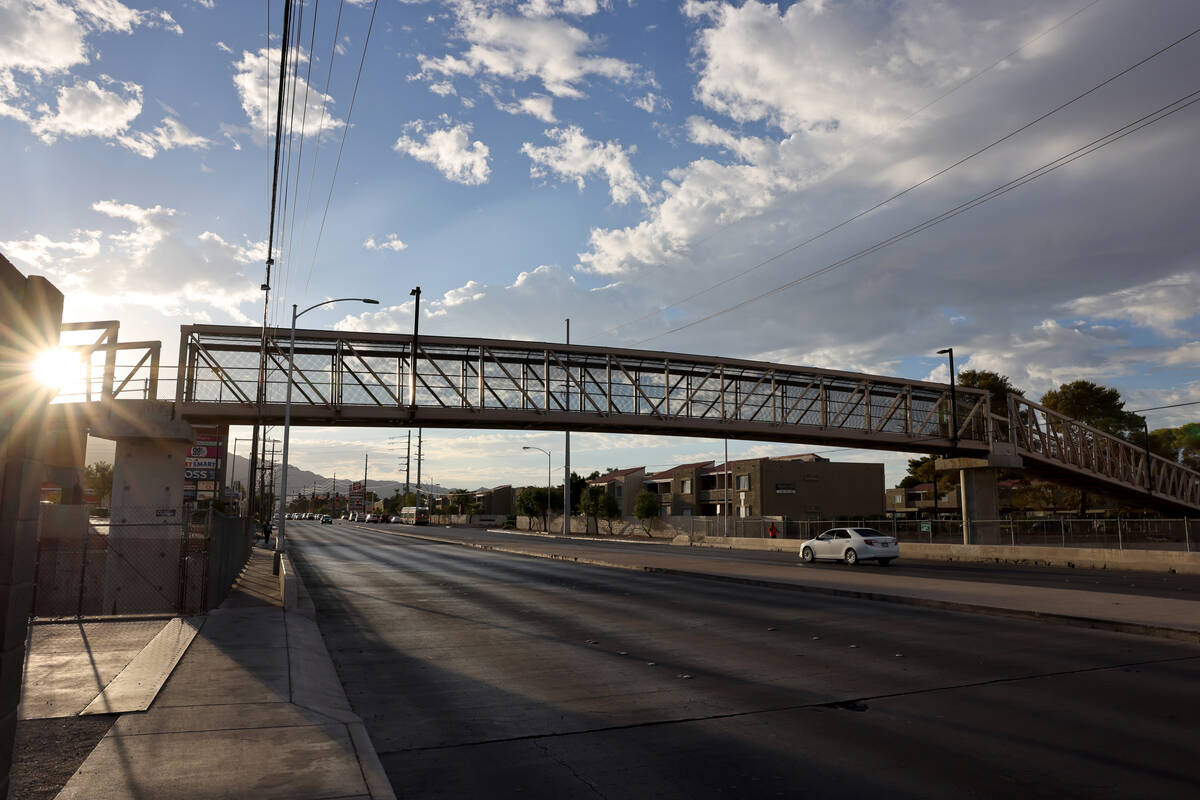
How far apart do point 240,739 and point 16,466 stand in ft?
12.2

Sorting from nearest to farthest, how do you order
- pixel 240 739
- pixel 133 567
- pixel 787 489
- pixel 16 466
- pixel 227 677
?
1. pixel 16 466
2. pixel 240 739
3. pixel 227 677
4. pixel 133 567
5. pixel 787 489

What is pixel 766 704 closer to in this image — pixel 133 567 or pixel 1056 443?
pixel 133 567

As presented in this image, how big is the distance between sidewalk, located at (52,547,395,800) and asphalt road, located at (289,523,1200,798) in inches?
16.7

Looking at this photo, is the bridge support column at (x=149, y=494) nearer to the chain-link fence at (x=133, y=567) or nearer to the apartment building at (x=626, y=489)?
the chain-link fence at (x=133, y=567)

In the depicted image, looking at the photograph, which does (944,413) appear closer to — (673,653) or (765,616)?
(765,616)

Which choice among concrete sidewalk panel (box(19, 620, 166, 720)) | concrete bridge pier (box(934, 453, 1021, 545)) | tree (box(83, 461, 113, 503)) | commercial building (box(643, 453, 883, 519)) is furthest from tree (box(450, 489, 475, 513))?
concrete sidewalk panel (box(19, 620, 166, 720))

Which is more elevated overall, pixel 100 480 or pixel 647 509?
pixel 100 480

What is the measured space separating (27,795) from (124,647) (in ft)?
23.4

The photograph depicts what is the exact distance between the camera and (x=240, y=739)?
6.71 metres

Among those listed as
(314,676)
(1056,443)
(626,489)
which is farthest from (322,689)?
(626,489)

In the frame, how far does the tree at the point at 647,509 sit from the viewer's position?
284 feet

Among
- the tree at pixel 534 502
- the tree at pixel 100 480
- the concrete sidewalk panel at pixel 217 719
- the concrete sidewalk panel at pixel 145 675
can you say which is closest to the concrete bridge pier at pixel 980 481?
the concrete sidewalk panel at pixel 145 675

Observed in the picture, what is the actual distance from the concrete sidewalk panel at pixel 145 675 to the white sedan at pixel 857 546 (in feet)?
84.8

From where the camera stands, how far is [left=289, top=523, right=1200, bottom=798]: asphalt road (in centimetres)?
598
